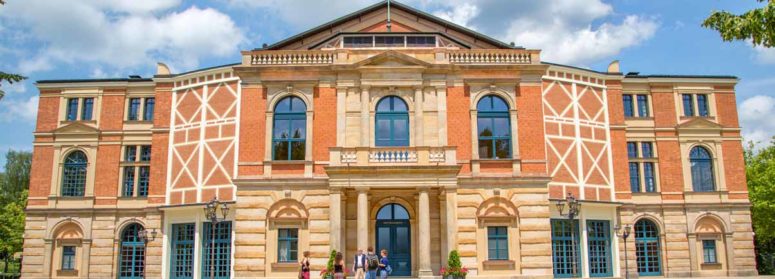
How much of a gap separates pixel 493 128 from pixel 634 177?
434 inches

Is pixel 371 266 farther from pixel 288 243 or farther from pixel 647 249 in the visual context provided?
pixel 647 249

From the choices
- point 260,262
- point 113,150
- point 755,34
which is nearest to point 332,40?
point 260,262

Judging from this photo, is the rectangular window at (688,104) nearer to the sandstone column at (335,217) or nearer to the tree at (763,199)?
the tree at (763,199)

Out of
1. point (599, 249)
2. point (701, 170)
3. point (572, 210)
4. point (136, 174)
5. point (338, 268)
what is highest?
point (701, 170)

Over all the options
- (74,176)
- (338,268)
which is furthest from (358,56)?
(74,176)

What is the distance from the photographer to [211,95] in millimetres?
30625

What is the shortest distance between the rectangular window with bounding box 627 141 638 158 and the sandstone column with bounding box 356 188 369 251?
16325mm

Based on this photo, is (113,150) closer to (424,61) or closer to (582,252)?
(424,61)

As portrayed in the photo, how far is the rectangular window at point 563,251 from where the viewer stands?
1157 inches

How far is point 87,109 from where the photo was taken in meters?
33.9

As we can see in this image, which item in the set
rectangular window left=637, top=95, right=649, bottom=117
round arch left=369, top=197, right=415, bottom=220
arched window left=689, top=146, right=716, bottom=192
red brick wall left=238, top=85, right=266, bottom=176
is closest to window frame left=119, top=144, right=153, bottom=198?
red brick wall left=238, top=85, right=266, bottom=176

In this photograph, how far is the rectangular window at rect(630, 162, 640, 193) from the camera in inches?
1326

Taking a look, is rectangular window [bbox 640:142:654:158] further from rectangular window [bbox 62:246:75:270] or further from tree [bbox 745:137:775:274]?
rectangular window [bbox 62:246:75:270]

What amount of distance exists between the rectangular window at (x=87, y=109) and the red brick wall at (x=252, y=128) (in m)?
11.2
